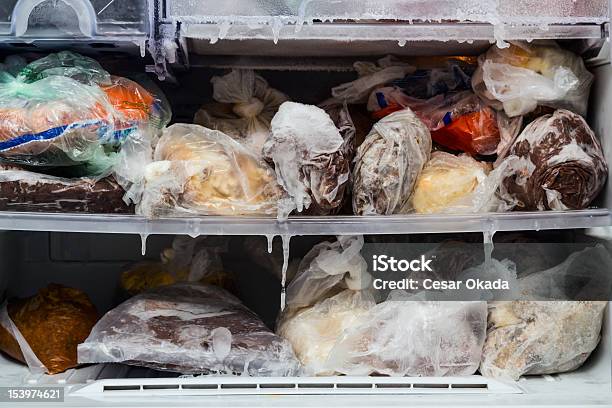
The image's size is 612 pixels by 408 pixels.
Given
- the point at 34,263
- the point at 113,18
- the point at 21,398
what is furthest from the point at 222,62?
the point at 21,398

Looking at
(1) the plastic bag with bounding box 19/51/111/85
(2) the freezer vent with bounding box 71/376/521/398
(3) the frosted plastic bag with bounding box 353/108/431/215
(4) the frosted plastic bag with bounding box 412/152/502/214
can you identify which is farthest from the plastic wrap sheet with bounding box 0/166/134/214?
(4) the frosted plastic bag with bounding box 412/152/502/214

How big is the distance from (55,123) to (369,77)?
60 cm

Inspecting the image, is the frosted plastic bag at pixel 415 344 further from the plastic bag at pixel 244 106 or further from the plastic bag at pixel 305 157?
the plastic bag at pixel 244 106

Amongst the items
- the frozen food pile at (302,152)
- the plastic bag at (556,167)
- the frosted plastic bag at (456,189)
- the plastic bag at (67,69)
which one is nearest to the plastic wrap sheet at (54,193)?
the frozen food pile at (302,152)

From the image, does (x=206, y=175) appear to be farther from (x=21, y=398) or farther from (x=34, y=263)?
(x=34, y=263)

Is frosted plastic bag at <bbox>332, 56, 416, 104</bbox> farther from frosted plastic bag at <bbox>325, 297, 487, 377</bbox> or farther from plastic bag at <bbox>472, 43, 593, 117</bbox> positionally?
frosted plastic bag at <bbox>325, 297, 487, 377</bbox>

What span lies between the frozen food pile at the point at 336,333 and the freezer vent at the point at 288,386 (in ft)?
0.11

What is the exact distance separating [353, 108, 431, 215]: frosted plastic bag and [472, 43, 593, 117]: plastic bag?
158 millimetres

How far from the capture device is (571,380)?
1311mm

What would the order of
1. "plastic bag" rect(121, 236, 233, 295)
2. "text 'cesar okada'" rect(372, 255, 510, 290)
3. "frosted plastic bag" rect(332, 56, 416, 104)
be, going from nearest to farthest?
"text 'cesar okada'" rect(372, 255, 510, 290) < "frosted plastic bag" rect(332, 56, 416, 104) < "plastic bag" rect(121, 236, 233, 295)

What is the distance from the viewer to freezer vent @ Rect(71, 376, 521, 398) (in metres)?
1.22

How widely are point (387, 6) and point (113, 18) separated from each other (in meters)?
0.44

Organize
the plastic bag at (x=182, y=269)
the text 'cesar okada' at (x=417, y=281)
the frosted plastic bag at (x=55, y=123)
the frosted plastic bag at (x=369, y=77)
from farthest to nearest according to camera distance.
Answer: the plastic bag at (x=182, y=269) < the frosted plastic bag at (x=369, y=77) < the text 'cesar okada' at (x=417, y=281) < the frosted plastic bag at (x=55, y=123)

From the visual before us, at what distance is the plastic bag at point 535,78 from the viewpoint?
4.26 feet
